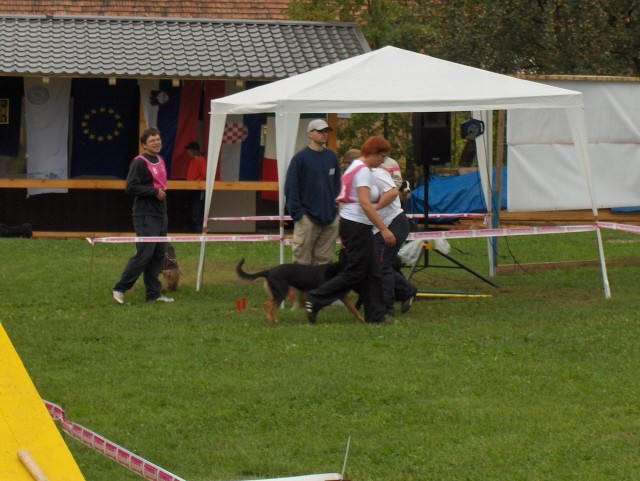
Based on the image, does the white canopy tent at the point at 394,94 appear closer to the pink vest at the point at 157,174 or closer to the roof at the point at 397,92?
the roof at the point at 397,92

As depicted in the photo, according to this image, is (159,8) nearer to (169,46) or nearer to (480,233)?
(169,46)

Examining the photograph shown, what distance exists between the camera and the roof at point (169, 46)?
19344 mm

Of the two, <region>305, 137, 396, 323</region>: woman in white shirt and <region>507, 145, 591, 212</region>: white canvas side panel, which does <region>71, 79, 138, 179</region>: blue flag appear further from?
<region>305, 137, 396, 323</region>: woman in white shirt

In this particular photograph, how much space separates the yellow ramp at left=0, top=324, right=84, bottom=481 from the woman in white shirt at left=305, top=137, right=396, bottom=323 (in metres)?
5.99

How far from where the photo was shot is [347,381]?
8.87 meters

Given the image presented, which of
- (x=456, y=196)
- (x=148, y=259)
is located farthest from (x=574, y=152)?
(x=456, y=196)

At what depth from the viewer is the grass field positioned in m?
7.01

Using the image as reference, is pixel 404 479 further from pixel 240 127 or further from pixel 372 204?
pixel 240 127

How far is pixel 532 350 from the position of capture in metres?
10.0

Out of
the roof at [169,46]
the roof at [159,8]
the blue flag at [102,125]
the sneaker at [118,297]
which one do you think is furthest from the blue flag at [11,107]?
the sneaker at [118,297]

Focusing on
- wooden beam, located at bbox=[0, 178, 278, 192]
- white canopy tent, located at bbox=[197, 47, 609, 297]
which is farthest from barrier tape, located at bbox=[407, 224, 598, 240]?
wooden beam, located at bbox=[0, 178, 278, 192]

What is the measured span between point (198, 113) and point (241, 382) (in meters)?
11.7

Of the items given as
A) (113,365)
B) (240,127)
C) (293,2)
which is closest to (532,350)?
(113,365)

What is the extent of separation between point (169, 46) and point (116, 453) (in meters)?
14.6
